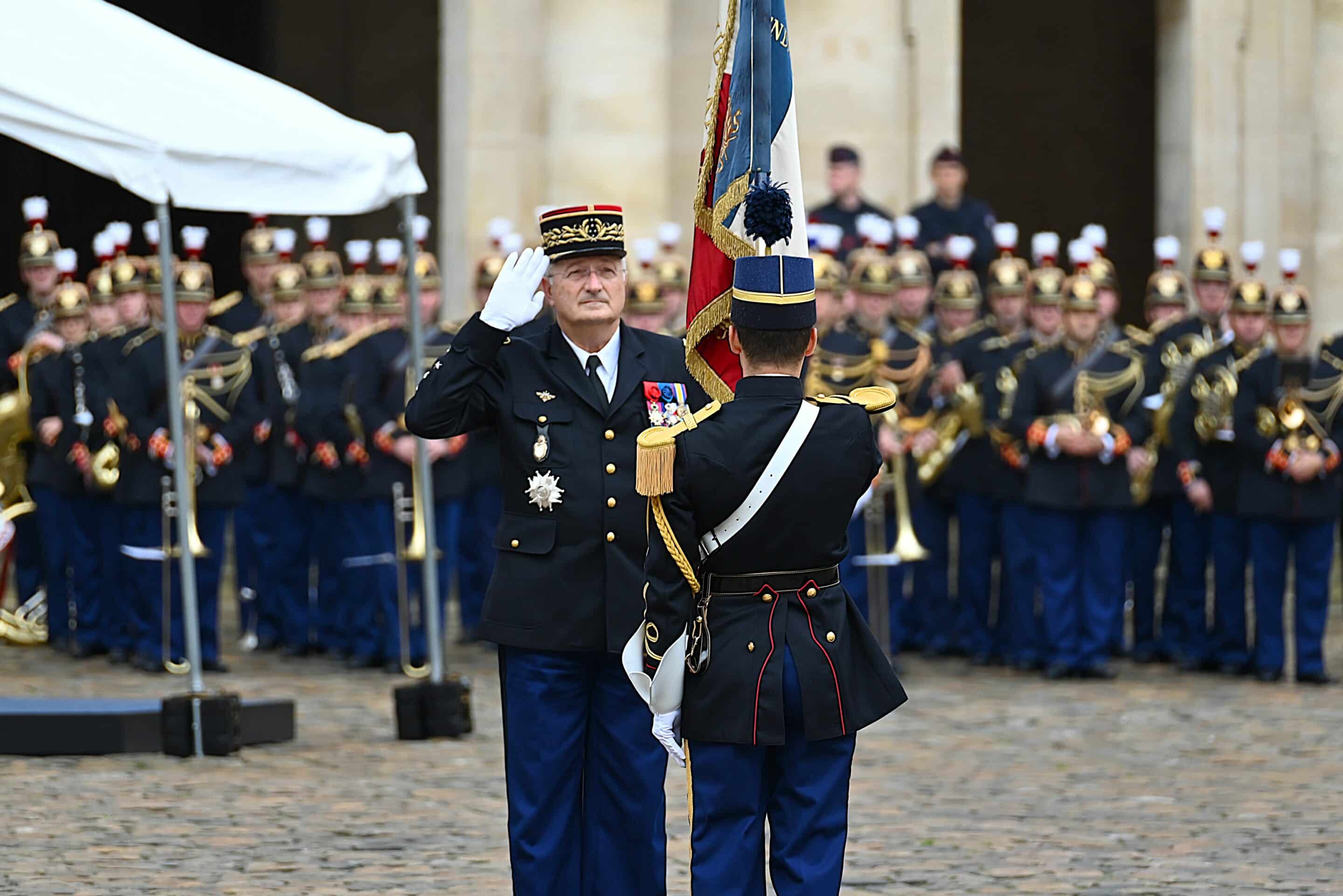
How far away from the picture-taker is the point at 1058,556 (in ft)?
42.0

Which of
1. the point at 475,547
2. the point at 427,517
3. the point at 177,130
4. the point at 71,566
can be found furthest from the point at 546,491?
the point at 71,566

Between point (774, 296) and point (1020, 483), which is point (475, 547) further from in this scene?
point (774, 296)

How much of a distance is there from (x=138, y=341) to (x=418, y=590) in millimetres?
2041

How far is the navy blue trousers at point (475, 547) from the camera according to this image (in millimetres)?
13977

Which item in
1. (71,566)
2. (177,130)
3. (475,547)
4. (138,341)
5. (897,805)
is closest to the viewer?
(897,805)

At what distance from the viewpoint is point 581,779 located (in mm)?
6141

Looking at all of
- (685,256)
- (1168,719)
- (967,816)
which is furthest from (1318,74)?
(967,816)

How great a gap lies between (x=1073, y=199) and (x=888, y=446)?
11921 millimetres

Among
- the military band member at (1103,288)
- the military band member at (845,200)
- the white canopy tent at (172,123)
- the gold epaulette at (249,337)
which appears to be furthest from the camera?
the military band member at (845,200)

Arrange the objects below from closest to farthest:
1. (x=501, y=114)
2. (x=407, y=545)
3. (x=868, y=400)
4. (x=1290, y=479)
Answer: (x=868, y=400) → (x=1290, y=479) → (x=407, y=545) → (x=501, y=114)

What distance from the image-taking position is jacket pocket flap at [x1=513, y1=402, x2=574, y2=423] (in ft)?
20.4

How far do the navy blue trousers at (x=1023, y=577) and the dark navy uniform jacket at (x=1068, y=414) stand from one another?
9.4 inches

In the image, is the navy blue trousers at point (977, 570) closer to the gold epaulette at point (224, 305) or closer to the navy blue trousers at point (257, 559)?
the navy blue trousers at point (257, 559)

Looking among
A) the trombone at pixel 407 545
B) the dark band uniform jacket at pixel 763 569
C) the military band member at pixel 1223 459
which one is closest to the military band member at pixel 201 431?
the trombone at pixel 407 545
